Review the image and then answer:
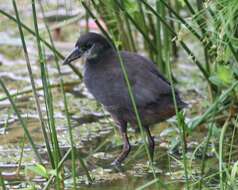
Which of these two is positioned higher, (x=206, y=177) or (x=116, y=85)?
(x=116, y=85)

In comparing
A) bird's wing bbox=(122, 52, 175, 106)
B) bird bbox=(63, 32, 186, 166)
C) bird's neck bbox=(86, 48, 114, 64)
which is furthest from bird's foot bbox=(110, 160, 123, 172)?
bird's neck bbox=(86, 48, 114, 64)

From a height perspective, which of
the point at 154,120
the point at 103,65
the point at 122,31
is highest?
the point at 122,31

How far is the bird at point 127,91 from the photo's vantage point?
17.1 ft

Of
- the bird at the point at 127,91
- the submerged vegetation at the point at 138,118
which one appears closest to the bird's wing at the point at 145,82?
the bird at the point at 127,91

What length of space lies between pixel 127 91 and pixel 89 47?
68cm

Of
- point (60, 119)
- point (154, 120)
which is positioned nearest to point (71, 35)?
point (60, 119)

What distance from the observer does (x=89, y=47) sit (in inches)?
227

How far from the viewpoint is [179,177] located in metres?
4.95

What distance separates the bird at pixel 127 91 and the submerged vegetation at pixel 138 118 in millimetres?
145

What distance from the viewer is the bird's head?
224 inches

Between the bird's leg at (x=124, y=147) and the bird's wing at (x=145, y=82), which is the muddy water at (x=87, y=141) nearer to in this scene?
the bird's leg at (x=124, y=147)

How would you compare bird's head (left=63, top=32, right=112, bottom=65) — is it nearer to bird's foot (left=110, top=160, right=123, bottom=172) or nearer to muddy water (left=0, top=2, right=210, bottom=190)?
muddy water (left=0, top=2, right=210, bottom=190)

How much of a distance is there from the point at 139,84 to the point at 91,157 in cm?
65

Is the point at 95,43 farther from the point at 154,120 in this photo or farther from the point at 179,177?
the point at 179,177
